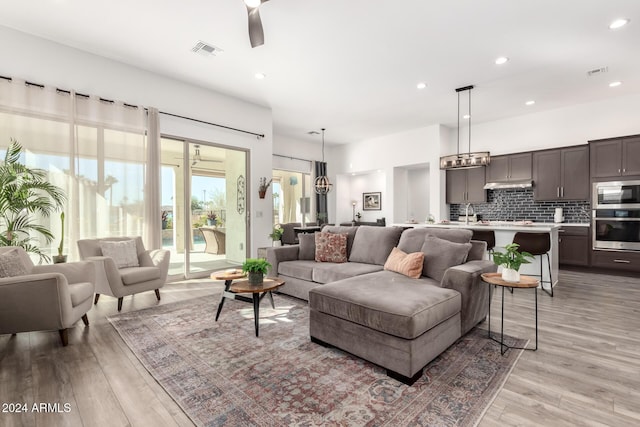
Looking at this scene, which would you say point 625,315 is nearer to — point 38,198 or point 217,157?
point 217,157

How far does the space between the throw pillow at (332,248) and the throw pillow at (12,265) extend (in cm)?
296

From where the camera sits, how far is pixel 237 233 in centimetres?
577

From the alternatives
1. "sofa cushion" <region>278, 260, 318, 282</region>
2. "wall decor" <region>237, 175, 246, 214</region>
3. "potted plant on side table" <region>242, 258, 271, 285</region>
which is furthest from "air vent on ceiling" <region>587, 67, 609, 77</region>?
"wall decor" <region>237, 175, 246, 214</region>

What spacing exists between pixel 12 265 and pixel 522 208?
321 inches

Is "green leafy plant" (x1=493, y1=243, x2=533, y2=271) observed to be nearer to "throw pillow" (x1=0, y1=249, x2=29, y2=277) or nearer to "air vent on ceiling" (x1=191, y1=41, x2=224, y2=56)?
"air vent on ceiling" (x1=191, y1=41, x2=224, y2=56)

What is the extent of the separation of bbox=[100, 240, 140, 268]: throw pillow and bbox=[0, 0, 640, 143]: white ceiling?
8.20ft

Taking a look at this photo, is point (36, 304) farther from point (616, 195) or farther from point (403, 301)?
point (616, 195)

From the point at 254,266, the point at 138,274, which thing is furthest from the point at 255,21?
the point at 138,274

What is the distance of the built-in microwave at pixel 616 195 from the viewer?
16.1 ft

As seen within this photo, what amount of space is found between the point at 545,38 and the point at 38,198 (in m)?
6.22

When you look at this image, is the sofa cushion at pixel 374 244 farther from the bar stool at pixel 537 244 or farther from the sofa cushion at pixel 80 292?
the sofa cushion at pixel 80 292

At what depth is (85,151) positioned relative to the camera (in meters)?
3.86

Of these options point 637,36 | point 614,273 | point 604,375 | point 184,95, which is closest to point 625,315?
point 604,375

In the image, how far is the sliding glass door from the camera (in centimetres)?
492
